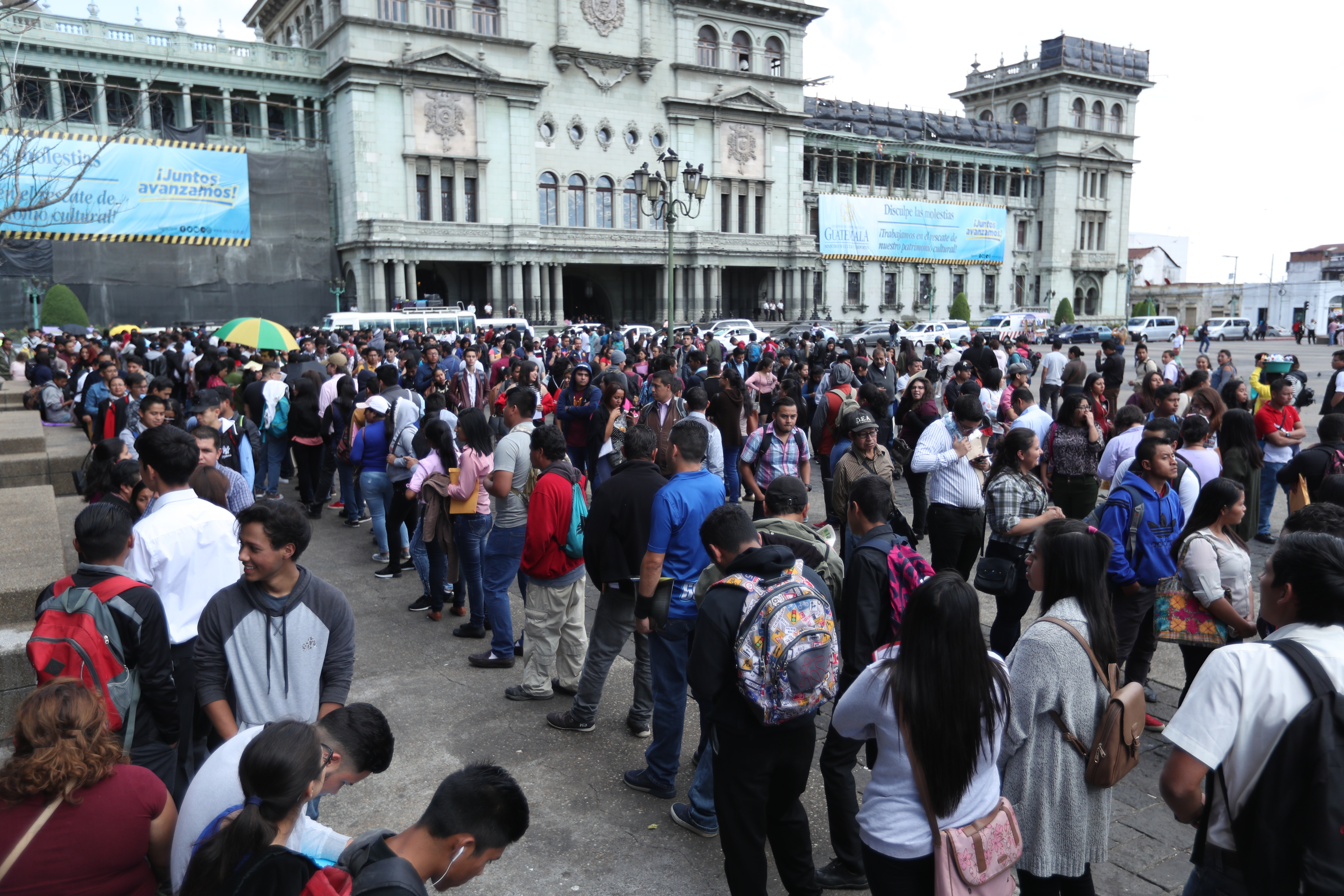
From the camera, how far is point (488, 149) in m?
41.3

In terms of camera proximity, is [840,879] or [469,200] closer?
[840,879]

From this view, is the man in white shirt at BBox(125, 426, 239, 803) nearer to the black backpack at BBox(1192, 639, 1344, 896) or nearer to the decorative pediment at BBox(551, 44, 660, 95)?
the black backpack at BBox(1192, 639, 1344, 896)

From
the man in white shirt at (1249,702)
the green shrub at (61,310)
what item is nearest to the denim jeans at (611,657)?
the man in white shirt at (1249,702)

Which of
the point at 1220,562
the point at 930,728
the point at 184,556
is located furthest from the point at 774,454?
the point at 930,728

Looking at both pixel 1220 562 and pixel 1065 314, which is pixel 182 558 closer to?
pixel 1220 562

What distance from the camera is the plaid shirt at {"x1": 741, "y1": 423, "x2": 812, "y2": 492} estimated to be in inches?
310

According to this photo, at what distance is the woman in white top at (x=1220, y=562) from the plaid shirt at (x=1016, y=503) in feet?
3.51

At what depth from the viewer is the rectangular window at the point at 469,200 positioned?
41406mm

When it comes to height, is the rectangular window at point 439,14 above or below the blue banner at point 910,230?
above

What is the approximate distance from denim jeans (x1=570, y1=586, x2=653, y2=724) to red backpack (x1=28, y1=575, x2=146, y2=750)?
8.19ft

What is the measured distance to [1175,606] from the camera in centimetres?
471

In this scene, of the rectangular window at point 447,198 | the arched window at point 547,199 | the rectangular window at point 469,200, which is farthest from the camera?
the arched window at point 547,199

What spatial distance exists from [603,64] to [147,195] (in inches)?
830

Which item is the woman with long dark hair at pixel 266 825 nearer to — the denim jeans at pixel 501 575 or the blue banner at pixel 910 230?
the denim jeans at pixel 501 575
